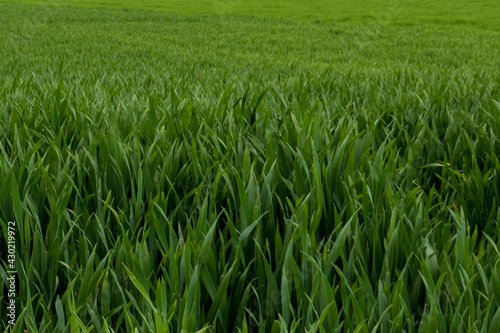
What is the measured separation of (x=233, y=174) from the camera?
1392 millimetres

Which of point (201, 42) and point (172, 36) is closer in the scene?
point (201, 42)

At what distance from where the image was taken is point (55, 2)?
1119 inches

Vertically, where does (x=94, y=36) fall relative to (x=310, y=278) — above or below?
below

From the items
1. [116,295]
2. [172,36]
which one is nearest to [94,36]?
[172,36]

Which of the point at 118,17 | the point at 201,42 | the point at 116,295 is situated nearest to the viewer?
the point at 116,295

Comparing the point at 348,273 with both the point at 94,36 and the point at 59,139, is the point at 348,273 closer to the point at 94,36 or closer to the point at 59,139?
the point at 59,139

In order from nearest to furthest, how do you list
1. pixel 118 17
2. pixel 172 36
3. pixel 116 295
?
pixel 116 295 → pixel 172 36 → pixel 118 17

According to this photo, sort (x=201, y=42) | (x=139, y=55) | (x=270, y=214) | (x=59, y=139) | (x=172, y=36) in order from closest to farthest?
(x=270, y=214) < (x=59, y=139) < (x=139, y=55) < (x=201, y=42) < (x=172, y=36)

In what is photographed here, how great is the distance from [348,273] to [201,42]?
40.7 feet

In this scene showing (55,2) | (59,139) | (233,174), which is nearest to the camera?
(233,174)

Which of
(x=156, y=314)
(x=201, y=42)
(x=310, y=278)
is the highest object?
(x=156, y=314)

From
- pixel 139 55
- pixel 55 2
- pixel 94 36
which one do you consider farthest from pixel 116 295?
pixel 55 2

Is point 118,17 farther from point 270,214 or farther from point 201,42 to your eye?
point 270,214

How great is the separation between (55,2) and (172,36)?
17.6m
